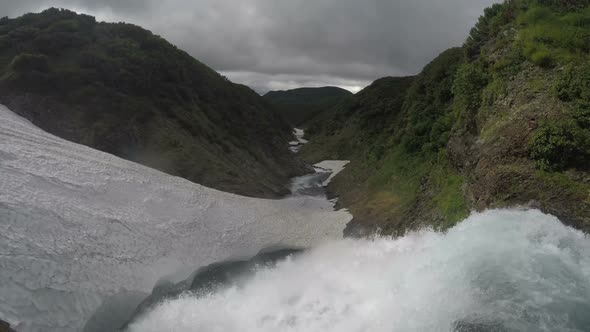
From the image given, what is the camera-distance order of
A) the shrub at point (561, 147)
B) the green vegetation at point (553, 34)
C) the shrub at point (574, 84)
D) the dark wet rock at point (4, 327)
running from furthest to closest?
1. the green vegetation at point (553, 34)
2. the shrub at point (574, 84)
3. the shrub at point (561, 147)
4. the dark wet rock at point (4, 327)

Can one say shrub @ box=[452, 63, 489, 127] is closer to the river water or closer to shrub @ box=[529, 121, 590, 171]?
shrub @ box=[529, 121, 590, 171]

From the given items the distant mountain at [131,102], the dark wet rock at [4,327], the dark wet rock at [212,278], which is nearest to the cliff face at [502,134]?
the dark wet rock at [212,278]

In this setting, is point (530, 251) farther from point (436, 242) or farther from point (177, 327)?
point (177, 327)

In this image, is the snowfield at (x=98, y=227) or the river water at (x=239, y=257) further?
the snowfield at (x=98, y=227)

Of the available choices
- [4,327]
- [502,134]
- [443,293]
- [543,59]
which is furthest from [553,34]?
[4,327]

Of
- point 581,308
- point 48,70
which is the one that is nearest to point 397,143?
point 581,308

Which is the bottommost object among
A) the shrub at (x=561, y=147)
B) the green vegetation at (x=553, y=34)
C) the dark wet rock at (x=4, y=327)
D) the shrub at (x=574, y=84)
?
the dark wet rock at (x=4, y=327)

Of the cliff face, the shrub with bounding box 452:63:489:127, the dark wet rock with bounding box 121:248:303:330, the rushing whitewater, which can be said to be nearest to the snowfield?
the dark wet rock with bounding box 121:248:303:330

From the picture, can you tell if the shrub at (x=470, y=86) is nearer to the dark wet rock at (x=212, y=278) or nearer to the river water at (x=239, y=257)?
the river water at (x=239, y=257)
